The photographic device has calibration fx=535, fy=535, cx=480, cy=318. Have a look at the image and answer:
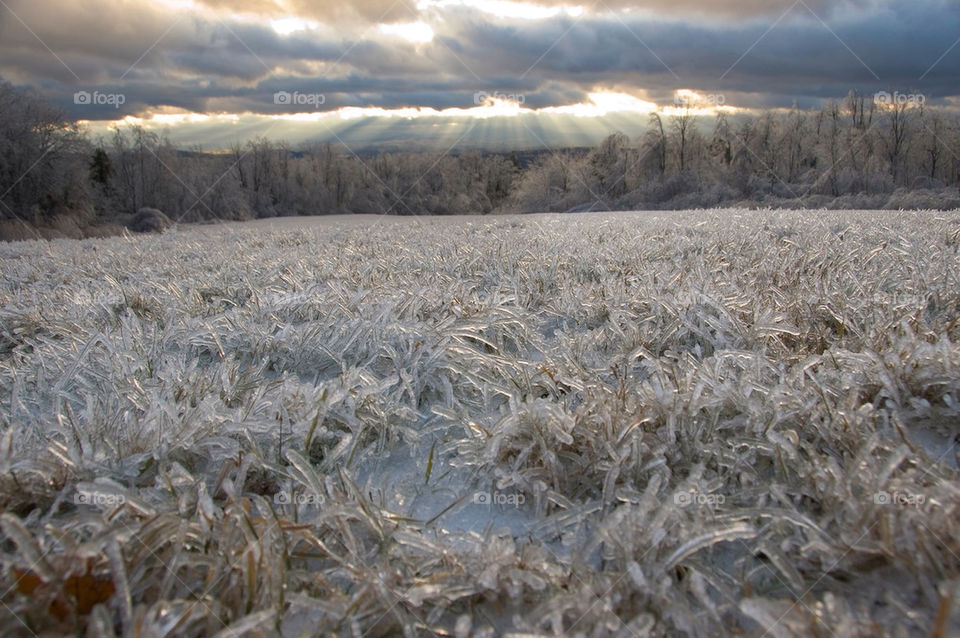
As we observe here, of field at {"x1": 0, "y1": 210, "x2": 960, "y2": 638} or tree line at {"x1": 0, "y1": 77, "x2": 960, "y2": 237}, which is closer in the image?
field at {"x1": 0, "y1": 210, "x2": 960, "y2": 638}

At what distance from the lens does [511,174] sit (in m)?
49.5

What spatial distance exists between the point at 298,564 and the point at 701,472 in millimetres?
1029

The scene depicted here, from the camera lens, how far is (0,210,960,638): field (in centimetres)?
107

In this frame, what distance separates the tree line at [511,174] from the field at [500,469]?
18003 millimetres

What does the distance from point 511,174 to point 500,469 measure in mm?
49957

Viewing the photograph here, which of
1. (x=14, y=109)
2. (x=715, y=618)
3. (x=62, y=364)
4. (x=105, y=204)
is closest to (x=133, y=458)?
(x=62, y=364)

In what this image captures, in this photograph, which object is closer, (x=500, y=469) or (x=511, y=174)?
(x=500, y=469)

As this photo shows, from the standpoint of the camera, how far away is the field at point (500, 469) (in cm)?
107

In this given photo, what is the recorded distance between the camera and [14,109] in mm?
20344

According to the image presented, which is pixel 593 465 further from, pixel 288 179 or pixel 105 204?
pixel 288 179

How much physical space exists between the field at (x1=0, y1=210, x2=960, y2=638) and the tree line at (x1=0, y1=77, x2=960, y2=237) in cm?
1800

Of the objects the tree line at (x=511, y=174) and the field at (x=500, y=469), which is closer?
the field at (x=500, y=469)

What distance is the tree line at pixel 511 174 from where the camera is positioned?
→ 852 inches

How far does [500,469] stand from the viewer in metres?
1.57
